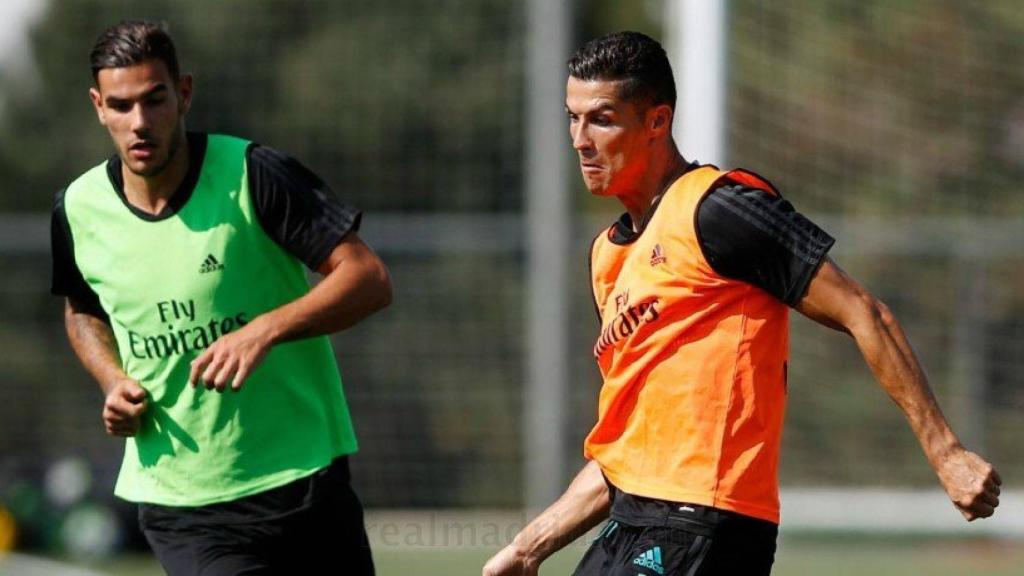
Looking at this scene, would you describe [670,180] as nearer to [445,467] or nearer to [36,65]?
[445,467]

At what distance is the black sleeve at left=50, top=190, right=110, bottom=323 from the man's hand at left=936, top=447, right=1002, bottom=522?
2.69 meters

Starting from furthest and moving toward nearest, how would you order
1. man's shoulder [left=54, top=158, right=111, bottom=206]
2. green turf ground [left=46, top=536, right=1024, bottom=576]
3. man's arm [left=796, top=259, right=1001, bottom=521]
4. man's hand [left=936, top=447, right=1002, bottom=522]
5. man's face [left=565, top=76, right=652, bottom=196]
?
green turf ground [left=46, top=536, right=1024, bottom=576] → man's shoulder [left=54, top=158, right=111, bottom=206] → man's face [left=565, top=76, right=652, bottom=196] → man's arm [left=796, top=259, right=1001, bottom=521] → man's hand [left=936, top=447, right=1002, bottom=522]

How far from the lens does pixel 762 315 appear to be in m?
4.18

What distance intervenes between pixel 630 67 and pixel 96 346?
75.8 inches

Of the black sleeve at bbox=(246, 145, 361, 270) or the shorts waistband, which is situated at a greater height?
the black sleeve at bbox=(246, 145, 361, 270)

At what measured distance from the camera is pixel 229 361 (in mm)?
4676

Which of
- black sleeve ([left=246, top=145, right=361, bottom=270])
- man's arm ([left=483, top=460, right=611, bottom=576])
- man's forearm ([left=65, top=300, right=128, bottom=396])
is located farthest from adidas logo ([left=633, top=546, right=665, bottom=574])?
man's forearm ([left=65, top=300, right=128, bottom=396])

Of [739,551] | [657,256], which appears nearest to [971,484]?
[739,551]

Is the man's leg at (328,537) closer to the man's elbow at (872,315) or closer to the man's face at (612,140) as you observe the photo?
the man's face at (612,140)

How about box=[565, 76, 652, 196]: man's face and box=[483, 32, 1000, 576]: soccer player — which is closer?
box=[483, 32, 1000, 576]: soccer player

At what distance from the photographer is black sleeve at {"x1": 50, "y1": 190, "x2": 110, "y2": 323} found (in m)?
→ 5.36

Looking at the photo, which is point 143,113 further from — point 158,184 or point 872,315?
point 872,315

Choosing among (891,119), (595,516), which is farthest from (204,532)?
(891,119)

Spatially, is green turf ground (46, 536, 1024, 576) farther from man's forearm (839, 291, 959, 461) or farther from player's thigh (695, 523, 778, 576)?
man's forearm (839, 291, 959, 461)
